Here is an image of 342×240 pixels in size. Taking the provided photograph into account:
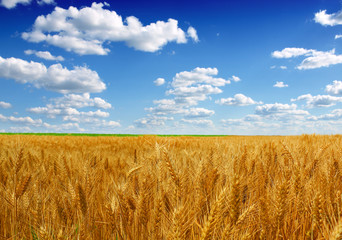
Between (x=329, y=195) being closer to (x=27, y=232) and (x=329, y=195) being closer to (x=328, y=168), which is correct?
(x=328, y=168)

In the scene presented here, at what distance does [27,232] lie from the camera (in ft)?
5.08

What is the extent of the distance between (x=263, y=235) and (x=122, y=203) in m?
0.81

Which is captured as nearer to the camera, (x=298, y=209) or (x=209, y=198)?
(x=298, y=209)

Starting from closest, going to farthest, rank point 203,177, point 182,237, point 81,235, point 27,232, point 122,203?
point 182,237, point 81,235, point 122,203, point 27,232, point 203,177

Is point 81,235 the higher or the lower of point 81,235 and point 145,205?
the lower

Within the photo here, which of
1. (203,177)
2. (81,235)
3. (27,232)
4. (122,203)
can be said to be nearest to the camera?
(81,235)

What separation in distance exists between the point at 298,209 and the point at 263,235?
1.51 ft

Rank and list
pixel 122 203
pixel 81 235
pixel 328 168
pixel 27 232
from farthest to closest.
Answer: pixel 328 168, pixel 27 232, pixel 122 203, pixel 81 235

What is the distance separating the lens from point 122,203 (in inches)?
54.7

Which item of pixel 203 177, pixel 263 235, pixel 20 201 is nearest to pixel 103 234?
pixel 20 201

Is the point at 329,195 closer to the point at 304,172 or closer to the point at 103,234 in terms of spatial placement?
the point at 304,172

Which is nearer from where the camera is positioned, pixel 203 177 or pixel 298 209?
pixel 298 209

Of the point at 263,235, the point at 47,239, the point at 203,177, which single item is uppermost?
the point at 203,177

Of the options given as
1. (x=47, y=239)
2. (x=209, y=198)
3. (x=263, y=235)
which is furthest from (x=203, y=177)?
(x=47, y=239)
